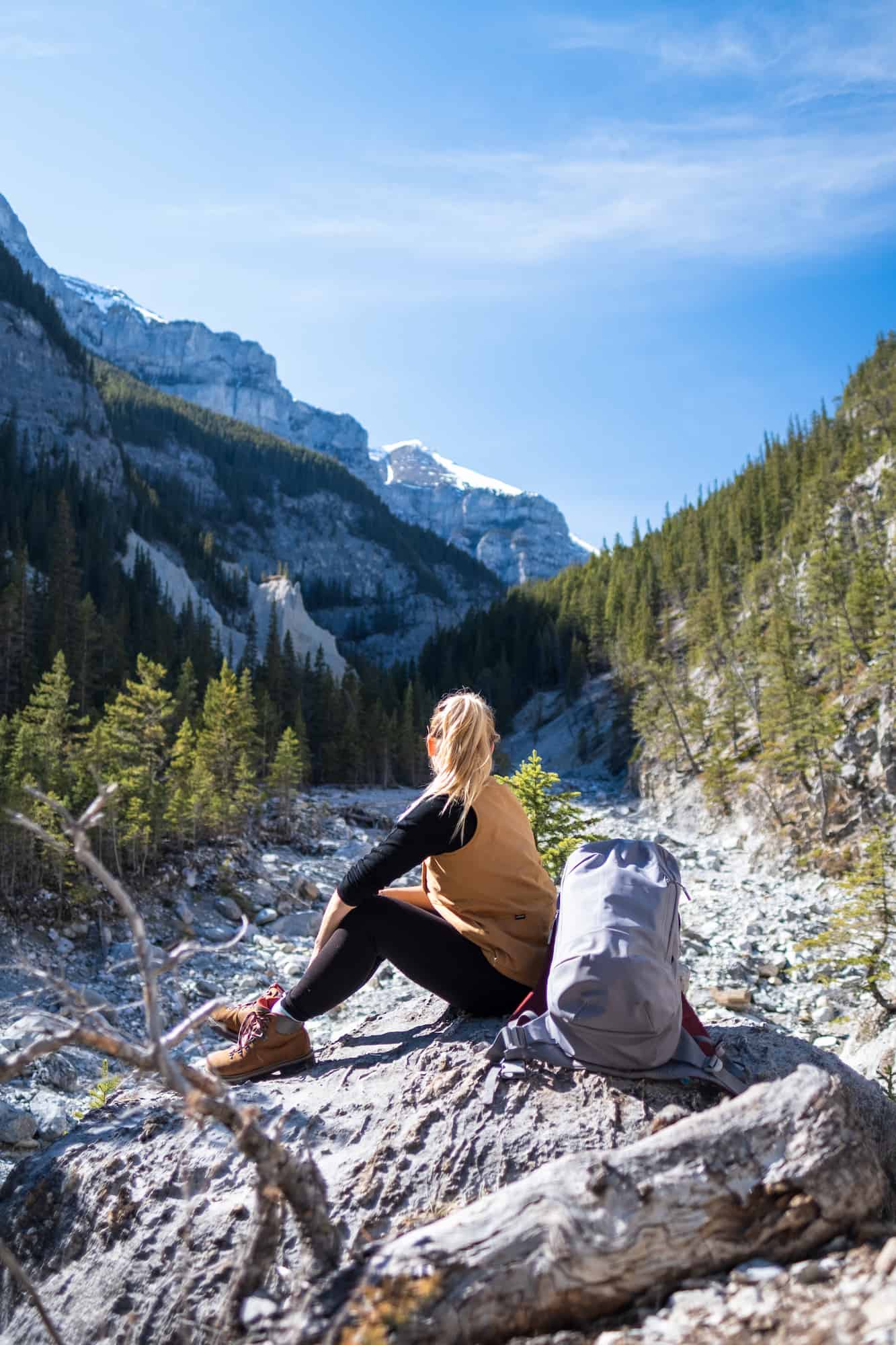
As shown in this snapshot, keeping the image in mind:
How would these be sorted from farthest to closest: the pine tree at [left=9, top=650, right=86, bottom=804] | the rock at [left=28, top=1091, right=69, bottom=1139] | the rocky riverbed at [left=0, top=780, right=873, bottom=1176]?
1. the pine tree at [left=9, top=650, right=86, bottom=804]
2. the rocky riverbed at [left=0, top=780, right=873, bottom=1176]
3. the rock at [left=28, top=1091, right=69, bottom=1139]

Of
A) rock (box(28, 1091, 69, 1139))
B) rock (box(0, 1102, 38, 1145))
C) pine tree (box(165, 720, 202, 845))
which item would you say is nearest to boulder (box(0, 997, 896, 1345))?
rock (box(0, 1102, 38, 1145))

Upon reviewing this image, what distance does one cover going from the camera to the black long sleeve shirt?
4.08 metres

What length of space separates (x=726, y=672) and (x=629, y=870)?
4859cm

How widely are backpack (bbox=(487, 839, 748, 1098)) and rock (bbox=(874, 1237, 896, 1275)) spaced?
1.04 metres

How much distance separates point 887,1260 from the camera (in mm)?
2418

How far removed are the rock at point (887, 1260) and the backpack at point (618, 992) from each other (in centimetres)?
104

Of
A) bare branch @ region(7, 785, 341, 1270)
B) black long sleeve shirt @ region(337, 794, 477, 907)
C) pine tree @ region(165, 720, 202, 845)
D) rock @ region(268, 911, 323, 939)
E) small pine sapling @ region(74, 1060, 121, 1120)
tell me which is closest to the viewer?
bare branch @ region(7, 785, 341, 1270)

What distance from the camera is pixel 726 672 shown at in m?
49.5

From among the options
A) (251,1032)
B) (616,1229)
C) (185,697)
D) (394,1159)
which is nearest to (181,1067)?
(616,1229)

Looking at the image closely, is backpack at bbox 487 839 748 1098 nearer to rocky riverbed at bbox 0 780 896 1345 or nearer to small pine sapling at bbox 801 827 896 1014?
rocky riverbed at bbox 0 780 896 1345

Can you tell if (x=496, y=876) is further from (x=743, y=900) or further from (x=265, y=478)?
(x=265, y=478)

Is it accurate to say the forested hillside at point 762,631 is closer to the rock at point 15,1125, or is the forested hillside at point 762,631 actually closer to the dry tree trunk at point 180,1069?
the rock at point 15,1125

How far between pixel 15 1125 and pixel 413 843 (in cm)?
902

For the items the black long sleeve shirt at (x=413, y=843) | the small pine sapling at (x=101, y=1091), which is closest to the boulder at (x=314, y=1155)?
the small pine sapling at (x=101, y=1091)
